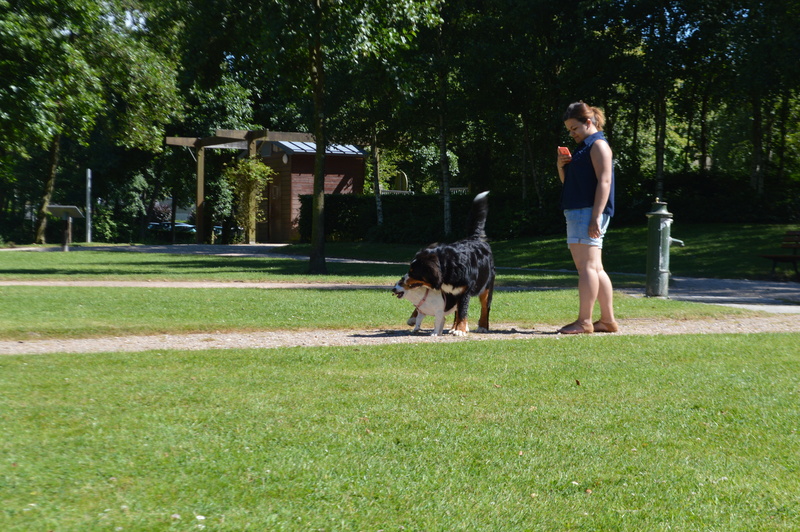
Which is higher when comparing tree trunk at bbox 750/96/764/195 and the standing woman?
tree trunk at bbox 750/96/764/195

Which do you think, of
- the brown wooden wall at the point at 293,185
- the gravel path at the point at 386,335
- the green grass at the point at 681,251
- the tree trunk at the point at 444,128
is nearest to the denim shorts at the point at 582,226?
the gravel path at the point at 386,335

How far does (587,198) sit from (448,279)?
1717mm

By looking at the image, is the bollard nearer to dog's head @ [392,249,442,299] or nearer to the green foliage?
dog's head @ [392,249,442,299]

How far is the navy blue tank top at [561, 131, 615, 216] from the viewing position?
907cm

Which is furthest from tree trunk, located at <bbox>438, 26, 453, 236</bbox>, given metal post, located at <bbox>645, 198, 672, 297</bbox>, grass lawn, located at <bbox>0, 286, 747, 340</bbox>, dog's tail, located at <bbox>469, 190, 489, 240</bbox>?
dog's tail, located at <bbox>469, 190, 489, 240</bbox>

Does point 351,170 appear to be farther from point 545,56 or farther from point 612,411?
point 612,411

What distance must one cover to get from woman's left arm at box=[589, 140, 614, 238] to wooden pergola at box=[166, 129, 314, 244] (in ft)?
92.6

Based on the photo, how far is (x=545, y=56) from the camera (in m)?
29.2

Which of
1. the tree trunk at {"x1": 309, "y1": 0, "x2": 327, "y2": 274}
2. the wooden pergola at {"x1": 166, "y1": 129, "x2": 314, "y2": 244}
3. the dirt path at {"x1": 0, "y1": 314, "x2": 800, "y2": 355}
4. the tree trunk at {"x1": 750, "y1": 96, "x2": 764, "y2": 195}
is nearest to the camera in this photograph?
the dirt path at {"x1": 0, "y1": 314, "x2": 800, "y2": 355}

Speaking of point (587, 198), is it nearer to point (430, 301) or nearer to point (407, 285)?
point (430, 301)

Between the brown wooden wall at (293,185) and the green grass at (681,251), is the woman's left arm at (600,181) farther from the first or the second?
the brown wooden wall at (293,185)

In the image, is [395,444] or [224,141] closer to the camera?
[395,444]

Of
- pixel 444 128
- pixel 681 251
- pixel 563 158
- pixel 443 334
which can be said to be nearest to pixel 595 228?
pixel 563 158

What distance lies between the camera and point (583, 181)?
358 inches
